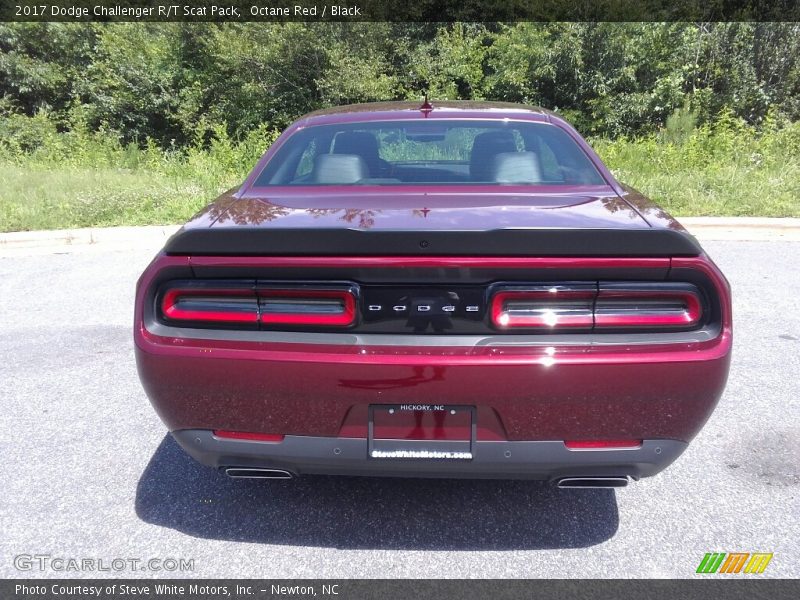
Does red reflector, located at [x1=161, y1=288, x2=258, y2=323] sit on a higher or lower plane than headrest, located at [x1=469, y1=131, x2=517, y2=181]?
lower

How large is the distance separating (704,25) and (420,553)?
20202mm

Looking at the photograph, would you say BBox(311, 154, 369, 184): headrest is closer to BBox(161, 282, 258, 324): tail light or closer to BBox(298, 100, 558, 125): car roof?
BBox(298, 100, 558, 125): car roof

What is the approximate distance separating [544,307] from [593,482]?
2.07 feet

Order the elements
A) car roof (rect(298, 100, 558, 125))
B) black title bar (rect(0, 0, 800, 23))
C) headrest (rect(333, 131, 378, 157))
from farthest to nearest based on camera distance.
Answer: black title bar (rect(0, 0, 800, 23)) → car roof (rect(298, 100, 558, 125)) → headrest (rect(333, 131, 378, 157))

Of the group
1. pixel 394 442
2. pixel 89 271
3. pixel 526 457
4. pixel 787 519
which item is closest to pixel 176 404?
pixel 394 442

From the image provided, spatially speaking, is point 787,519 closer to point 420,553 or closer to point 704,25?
point 420,553

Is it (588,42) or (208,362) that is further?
(588,42)

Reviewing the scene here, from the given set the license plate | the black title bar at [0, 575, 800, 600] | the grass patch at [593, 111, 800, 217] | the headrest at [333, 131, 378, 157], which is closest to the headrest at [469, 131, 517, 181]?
the headrest at [333, 131, 378, 157]

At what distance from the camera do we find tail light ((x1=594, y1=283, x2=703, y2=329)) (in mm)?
1917

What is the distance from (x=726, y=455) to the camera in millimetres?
2912

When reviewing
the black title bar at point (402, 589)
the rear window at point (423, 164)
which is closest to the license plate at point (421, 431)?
the black title bar at point (402, 589)

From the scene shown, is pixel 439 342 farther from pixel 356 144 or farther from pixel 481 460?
pixel 356 144

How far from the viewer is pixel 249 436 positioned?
6.78 ft

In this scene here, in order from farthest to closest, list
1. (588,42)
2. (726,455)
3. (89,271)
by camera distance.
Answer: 1. (588,42)
2. (89,271)
3. (726,455)
